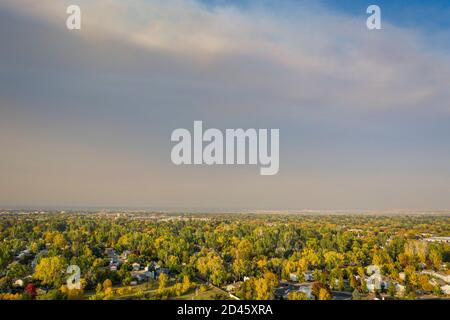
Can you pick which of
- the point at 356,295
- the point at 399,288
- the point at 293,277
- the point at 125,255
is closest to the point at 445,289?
the point at 399,288

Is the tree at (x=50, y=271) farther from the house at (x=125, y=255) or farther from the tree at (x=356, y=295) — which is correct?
the tree at (x=356, y=295)

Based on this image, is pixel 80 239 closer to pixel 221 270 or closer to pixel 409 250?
pixel 221 270

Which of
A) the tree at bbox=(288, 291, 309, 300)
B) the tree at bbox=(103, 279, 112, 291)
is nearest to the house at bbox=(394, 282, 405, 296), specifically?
the tree at bbox=(288, 291, 309, 300)

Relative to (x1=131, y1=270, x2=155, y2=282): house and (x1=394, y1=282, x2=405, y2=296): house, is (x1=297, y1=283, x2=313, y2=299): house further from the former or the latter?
(x1=131, y1=270, x2=155, y2=282): house

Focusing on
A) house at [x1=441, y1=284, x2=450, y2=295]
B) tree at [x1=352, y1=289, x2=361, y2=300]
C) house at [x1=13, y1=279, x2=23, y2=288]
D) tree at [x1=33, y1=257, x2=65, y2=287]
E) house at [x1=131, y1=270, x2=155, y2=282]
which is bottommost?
house at [x1=441, y1=284, x2=450, y2=295]

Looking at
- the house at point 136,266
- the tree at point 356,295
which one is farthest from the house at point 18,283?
the tree at point 356,295

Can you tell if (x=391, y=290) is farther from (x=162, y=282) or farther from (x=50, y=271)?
(x=50, y=271)

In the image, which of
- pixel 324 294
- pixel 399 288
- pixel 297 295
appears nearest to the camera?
pixel 297 295

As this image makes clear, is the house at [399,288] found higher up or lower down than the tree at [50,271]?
lower down

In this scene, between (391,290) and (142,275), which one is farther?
(142,275)
